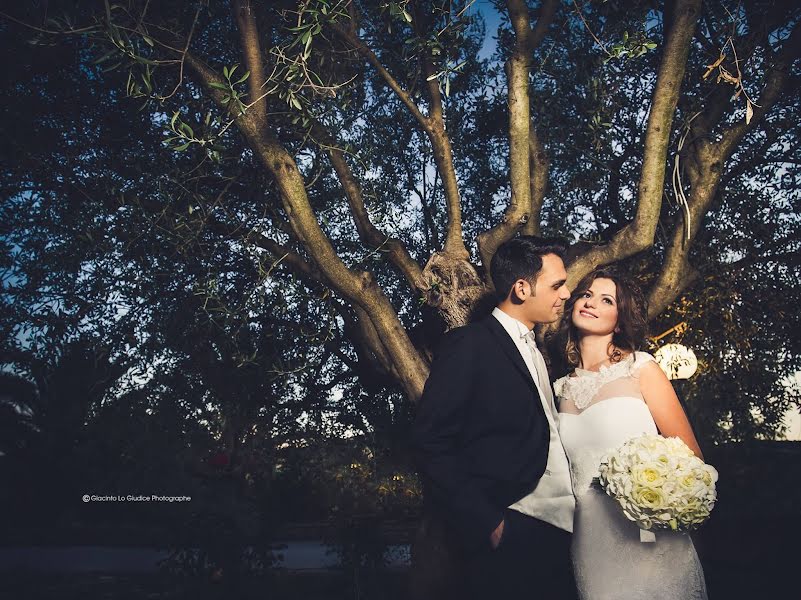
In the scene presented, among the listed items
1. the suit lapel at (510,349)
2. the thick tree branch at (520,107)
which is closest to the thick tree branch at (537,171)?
the thick tree branch at (520,107)

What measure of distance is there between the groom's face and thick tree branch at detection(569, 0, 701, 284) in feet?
6.44

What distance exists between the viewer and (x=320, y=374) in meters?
9.70

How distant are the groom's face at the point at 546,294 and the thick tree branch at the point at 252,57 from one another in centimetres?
266

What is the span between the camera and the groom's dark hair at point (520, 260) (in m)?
3.72

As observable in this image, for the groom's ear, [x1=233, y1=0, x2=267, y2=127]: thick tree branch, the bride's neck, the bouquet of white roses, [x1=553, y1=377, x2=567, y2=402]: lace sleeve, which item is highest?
[x1=233, y1=0, x2=267, y2=127]: thick tree branch

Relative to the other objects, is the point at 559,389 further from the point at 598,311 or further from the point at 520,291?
the point at 520,291

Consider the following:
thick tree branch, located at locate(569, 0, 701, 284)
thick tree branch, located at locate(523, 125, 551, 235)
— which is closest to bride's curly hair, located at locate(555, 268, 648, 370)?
thick tree branch, located at locate(569, 0, 701, 284)

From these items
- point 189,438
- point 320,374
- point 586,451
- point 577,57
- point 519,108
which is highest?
point 577,57

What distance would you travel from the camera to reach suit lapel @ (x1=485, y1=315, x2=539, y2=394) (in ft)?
11.1

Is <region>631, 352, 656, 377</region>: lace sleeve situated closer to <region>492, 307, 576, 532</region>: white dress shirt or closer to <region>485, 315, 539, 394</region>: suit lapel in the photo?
<region>492, 307, 576, 532</region>: white dress shirt

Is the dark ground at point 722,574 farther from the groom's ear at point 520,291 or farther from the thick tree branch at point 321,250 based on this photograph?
the groom's ear at point 520,291

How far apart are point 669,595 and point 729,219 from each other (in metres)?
6.57

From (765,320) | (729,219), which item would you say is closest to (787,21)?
(729,219)

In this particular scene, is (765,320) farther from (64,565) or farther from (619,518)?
(64,565)
